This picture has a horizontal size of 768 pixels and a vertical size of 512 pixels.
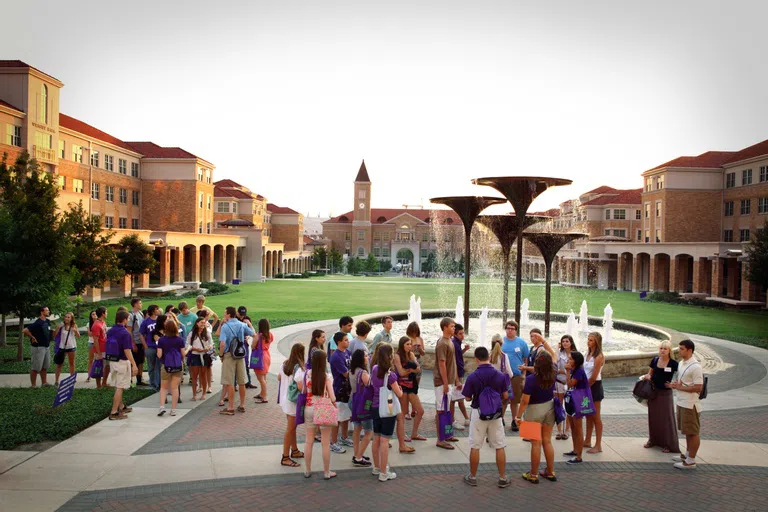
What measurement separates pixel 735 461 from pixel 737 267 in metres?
44.7

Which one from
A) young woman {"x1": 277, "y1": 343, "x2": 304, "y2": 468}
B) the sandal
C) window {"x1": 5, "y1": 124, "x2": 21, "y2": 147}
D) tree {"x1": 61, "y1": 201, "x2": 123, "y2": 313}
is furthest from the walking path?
window {"x1": 5, "y1": 124, "x2": 21, "y2": 147}

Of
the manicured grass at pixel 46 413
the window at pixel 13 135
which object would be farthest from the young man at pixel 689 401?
the window at pixel 13 135

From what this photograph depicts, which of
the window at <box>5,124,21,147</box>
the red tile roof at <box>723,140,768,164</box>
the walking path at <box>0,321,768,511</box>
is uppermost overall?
the red tile roof at <box>723,140,768,164</box>

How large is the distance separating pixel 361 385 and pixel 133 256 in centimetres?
3355

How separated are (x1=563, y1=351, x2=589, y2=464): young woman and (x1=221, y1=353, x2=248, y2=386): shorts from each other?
6.24 m

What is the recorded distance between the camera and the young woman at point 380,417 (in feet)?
24.9

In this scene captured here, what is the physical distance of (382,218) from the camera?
124 m

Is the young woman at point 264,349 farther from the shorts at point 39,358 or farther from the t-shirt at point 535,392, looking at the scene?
the t-shirt at point 535,392

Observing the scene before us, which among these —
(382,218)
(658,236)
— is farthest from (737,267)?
(382,218)

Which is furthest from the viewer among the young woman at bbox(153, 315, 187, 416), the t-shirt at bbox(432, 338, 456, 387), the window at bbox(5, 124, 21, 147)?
the window at bbox(5, 124, 21, 147)

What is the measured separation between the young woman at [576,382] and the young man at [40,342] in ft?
36.7

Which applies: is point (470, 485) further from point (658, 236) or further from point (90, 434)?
point (658, 236)

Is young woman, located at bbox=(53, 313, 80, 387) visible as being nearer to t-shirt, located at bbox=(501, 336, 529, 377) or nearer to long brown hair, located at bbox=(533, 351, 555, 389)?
t-shirt, located at bbox=(501, 336, 529, 377)

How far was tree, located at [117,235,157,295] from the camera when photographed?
3700 cm
